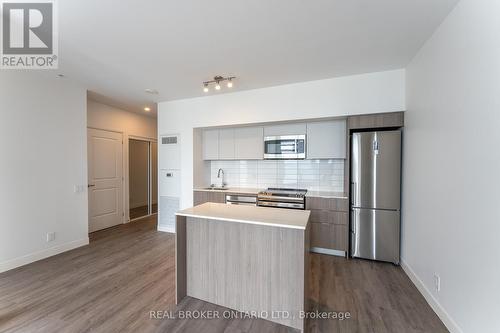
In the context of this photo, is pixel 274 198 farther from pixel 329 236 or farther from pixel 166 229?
pixel 166 229

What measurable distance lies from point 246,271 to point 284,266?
39 cm

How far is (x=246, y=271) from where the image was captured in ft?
6.58

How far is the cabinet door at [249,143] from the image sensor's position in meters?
3.97

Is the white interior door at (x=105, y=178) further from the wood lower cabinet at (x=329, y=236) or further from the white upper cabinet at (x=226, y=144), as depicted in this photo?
the wood lower cabinet at (x=329, y=236)

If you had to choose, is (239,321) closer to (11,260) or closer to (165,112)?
(11,260)

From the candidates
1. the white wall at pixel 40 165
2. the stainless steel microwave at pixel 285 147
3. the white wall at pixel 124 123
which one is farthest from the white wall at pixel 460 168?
the white wall at pixel 124 123

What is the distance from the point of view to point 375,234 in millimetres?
3053

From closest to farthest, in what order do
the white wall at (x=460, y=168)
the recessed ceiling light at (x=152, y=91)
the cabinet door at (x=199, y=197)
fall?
the white wall at (x=460, y=168)
the recessed ceiling light at (x=152, y=91)
the cabinet door at (x=199, y=197)

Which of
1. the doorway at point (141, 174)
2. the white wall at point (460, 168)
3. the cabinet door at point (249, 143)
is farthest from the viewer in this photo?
the doorway at point (141, 174)

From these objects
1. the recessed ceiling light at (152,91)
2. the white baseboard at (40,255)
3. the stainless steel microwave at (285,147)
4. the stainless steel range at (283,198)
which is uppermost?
the recessed ceiling light at (152,91)

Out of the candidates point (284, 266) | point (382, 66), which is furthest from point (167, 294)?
point (382, 66)

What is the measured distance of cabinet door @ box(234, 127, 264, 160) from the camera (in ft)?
13.0

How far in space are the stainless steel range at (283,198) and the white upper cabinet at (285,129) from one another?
1.05 metres

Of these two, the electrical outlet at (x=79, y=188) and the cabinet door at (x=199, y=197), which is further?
the cabinet door at (x=199, y=197)
